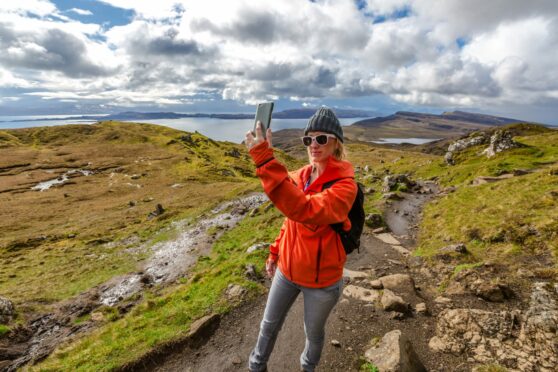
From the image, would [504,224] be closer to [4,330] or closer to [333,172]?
[333,172]

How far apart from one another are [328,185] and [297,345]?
21.6 feet

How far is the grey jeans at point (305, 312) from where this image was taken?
17.4 feet

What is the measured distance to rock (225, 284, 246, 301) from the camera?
12.3 meters

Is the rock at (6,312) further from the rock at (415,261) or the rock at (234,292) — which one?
the rock at (415,261)

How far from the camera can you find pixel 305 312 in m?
5.55

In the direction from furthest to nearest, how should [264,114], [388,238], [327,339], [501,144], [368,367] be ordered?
[501,144]
[388,238]
[327,339]
[368,367]
[264,114]

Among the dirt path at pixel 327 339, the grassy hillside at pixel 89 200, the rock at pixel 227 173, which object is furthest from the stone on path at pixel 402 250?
the rock at pixel 227 173

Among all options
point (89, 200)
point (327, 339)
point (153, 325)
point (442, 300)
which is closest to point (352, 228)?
point (327, 339)

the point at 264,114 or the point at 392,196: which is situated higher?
the point at 264,114

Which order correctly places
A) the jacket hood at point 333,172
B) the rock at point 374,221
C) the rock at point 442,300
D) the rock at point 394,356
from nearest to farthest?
1. the jacket hood at point 333,172
2. the rock at point 394,356
3. the rock at point 442,300
4. the rock at point 374,221

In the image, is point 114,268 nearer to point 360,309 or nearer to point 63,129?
point 360,309

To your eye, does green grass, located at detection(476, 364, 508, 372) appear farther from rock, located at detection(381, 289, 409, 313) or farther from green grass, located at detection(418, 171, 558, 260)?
green grass, located at detection(418, 171, 558, 260)

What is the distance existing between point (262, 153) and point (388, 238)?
1824cm

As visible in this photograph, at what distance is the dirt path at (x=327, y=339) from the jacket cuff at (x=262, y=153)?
6883 millimetres
